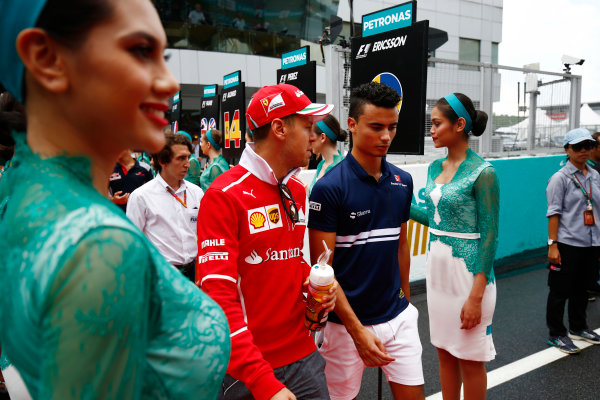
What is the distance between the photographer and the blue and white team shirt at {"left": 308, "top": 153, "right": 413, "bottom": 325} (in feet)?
7.83

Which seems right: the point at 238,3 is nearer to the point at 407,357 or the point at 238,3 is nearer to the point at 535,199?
the point at 535,199

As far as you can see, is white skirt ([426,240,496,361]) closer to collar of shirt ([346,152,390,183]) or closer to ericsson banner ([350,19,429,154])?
collar of shirt ([346,152,390,183])

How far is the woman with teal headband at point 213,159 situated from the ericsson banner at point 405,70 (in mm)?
3188

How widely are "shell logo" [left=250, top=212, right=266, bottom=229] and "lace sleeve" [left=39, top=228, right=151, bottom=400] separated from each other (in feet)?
3.84

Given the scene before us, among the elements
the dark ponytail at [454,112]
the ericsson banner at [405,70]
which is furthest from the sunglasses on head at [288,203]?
the ericsson banner at [405,70]

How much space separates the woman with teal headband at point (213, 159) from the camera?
699 centimetres

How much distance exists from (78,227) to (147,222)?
Result: 3.10m

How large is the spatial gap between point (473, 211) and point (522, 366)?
191cm

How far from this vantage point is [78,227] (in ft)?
2.05

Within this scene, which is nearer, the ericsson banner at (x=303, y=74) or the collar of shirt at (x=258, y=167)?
the collar of shirt at (x=258, y=167)

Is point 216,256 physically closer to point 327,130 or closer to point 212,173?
point 327,130

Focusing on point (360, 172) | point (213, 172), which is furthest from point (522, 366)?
point (213, 172)

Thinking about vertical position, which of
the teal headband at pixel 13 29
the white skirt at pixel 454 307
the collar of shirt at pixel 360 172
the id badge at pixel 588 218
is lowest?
the white skirt at pixel 454 307

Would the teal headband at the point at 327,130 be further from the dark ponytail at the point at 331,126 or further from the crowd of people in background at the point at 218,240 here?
the crowd of people in background at the point at 218,240
